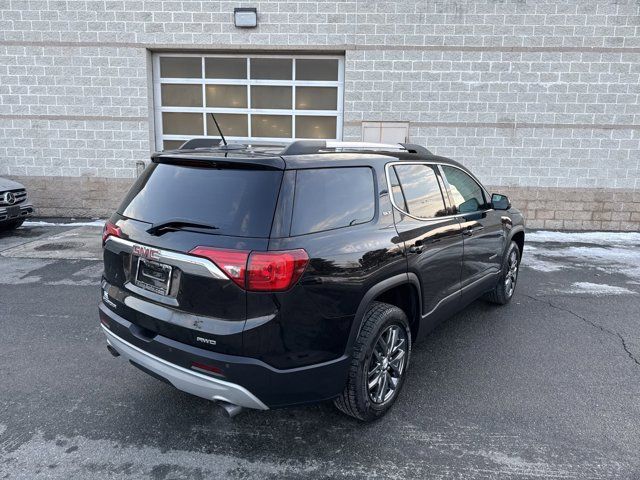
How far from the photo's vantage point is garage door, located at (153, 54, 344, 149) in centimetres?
968

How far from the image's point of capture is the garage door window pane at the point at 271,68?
31.7 feet

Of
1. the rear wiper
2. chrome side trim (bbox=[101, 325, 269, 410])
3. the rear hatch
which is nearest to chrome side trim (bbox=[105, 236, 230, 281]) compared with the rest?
the rear hatch

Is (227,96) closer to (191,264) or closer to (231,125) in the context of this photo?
(231,125)

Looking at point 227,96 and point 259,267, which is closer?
point 259,267

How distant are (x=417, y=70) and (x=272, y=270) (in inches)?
→ 323

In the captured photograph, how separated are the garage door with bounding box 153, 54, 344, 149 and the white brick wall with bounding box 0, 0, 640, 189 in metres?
0.38

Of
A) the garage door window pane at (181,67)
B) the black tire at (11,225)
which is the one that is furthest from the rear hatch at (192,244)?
the garage door window pane at (181,67)

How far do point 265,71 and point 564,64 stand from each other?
20.4 feet

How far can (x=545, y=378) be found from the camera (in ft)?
11.4

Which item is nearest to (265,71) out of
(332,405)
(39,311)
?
(39,311)

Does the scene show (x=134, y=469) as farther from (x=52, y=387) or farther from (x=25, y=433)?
(x=52, y=387)

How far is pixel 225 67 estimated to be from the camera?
384 inches

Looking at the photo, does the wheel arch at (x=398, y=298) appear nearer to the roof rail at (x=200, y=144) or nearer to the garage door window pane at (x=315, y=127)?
the roof rail at (x=200, y=144)

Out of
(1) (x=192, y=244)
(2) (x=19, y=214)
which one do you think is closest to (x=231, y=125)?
(2) (x=19, y=214)
